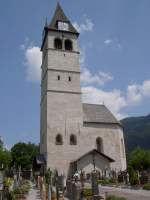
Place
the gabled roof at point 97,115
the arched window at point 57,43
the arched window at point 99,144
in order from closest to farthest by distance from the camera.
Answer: the arched window at point 99,144, the gabled roof at point 97,115, the arched window at point 57,43

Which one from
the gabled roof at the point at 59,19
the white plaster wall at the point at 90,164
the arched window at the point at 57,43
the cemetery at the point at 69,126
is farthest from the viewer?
the gabled roof at the point at 59,19

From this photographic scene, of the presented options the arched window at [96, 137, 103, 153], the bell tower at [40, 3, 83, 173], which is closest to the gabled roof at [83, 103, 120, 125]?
the bell tower at [40, 3, 83, 173]

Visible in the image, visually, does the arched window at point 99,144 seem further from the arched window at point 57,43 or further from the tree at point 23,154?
the tree at point 23,154

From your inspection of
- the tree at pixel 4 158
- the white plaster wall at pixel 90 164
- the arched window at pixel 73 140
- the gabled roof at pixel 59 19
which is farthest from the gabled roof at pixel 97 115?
the tree at pixel 4 158

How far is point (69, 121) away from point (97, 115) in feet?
18.8

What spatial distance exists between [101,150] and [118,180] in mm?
8222

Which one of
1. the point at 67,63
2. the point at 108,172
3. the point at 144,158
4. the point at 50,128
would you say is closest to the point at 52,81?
the point at 67,63

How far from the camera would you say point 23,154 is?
67.4 metres

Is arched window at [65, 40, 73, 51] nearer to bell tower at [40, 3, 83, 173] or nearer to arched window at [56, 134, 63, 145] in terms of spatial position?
bell tower at [40, 3, 83, 173]

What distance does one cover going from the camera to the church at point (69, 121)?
3559 centimetres

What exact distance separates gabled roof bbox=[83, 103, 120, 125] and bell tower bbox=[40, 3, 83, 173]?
1.98 metres

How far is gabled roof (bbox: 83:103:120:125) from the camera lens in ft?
131

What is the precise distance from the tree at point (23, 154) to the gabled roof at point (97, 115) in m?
28.6

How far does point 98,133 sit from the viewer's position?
3900 cm
